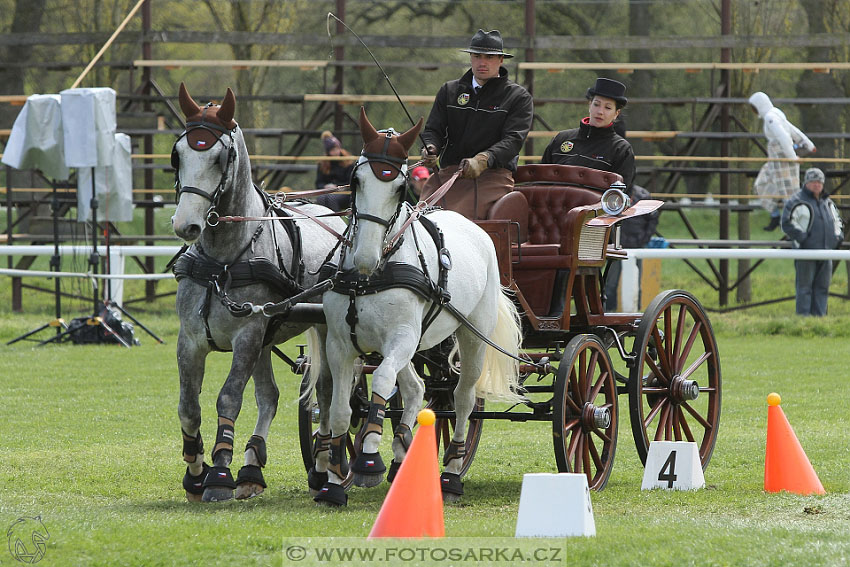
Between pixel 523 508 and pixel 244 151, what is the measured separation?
90.8 inches

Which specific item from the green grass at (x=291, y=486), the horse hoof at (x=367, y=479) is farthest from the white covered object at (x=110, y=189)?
the horse hoof at (x=367, y=479)

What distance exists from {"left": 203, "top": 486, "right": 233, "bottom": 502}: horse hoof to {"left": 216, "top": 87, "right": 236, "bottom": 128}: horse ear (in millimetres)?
1782

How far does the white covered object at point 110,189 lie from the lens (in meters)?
14.5

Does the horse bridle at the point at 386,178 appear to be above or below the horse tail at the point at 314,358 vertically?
above

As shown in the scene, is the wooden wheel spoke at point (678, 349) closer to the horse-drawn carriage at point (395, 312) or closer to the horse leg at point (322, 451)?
the horse-drawn carriage at point (395, 312)

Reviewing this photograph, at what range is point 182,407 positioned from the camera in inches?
245

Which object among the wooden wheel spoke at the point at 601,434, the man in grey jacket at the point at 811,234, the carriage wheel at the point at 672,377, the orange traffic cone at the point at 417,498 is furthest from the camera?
the man in grey jacket at the point at 811,234

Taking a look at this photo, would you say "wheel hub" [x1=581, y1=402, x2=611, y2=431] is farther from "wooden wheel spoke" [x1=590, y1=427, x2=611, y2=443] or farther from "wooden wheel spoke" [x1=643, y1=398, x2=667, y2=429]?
"wooden wheel spoke" [x1=643, y1=398, x2=667, y2=429]

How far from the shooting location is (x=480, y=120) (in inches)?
294

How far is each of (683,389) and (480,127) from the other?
2084mm

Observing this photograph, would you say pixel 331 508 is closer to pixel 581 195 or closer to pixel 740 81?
pixel 581 195

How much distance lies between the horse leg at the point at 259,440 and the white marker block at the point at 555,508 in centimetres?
175

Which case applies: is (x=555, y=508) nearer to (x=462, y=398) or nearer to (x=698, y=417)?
(x=462, y=398)

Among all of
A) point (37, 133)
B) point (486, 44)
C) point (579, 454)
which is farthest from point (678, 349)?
point (37, 133)
